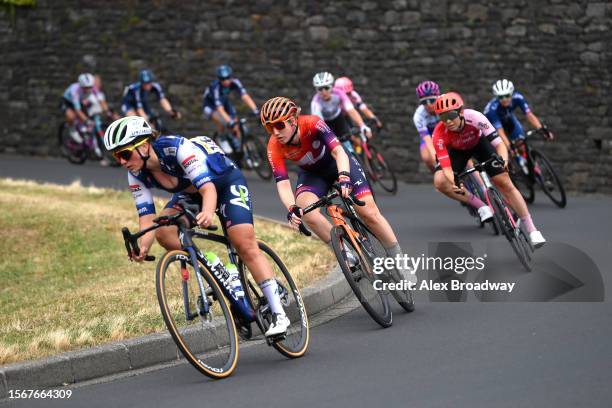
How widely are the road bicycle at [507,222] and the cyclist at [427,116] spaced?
369 cm

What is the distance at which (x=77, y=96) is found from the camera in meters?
25.6

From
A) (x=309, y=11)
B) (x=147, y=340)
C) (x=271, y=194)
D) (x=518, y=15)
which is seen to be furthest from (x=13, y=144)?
(x=147, y=340)

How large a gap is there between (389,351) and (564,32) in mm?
14517

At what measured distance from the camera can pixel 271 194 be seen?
2069 cm

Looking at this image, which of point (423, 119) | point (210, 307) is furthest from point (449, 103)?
point (210, 307)

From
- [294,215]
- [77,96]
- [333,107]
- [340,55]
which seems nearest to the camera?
[294,215]

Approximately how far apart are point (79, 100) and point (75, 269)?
12464 millimetres

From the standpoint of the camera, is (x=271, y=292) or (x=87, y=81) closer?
(x=271, y=292)

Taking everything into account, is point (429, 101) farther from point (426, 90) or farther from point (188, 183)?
point (188, 183)

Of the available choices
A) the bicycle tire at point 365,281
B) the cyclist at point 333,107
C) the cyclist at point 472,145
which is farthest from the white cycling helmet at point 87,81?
the bicycle tire at point 365,281

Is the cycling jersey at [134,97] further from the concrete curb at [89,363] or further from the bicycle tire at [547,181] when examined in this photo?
the concrete curb at [89,363]

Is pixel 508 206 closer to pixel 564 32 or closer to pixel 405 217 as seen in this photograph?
pixel 405 217

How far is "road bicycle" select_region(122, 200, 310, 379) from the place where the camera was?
25.7 ft

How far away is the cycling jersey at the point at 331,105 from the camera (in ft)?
60.5
